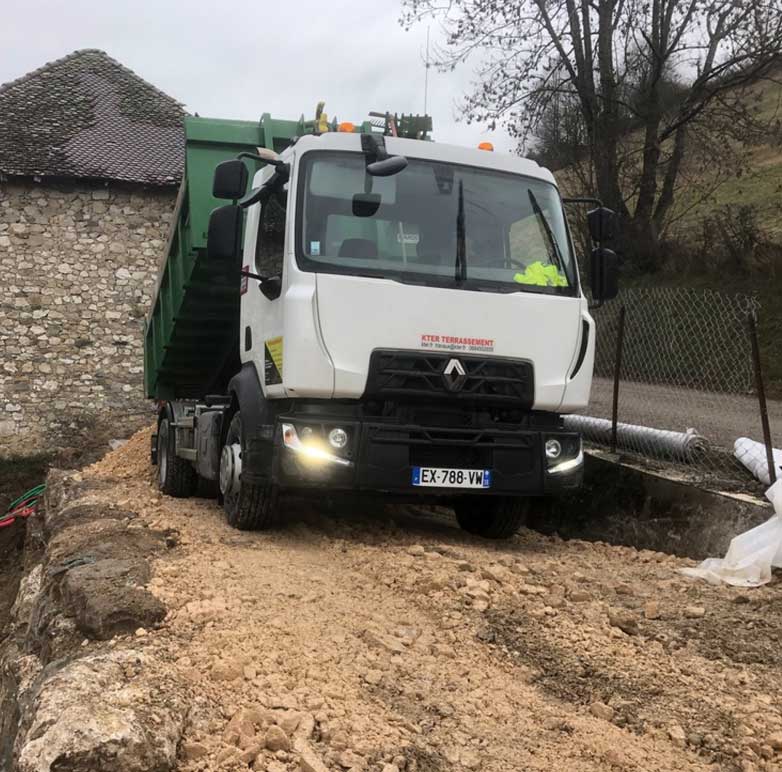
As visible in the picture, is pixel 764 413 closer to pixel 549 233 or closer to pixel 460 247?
pixel 549 233

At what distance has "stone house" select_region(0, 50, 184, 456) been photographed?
2128 centimetres

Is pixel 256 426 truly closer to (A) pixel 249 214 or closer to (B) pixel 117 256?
(A) pixel 249 214

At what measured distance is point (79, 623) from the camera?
4.21m

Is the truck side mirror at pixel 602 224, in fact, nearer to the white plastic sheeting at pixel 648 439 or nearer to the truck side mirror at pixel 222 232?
the white plastic sheeting at pixel 648 439

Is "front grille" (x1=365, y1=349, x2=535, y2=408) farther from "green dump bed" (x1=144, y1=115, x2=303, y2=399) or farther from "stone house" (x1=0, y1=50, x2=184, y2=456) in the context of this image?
"stone house" (x1=0, y1=50, x2=184, y2=456)

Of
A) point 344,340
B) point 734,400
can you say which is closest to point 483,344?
point 344,340

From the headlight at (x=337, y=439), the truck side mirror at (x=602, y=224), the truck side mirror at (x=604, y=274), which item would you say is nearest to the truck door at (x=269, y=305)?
the headlight at (x=337, y=439)

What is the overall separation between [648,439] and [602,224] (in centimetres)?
239

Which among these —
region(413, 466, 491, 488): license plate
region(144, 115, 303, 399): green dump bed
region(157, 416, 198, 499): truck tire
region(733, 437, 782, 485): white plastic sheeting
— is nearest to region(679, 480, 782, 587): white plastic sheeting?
region(733, 437, 782, 485): white plastic sheeting

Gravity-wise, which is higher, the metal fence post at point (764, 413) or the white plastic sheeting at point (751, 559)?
the metal fence post at point (764, 413)

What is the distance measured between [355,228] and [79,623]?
9.51ft

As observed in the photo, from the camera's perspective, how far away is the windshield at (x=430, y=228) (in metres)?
5.79

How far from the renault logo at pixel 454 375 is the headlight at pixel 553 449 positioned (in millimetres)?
797

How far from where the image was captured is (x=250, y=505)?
623 centimetres
